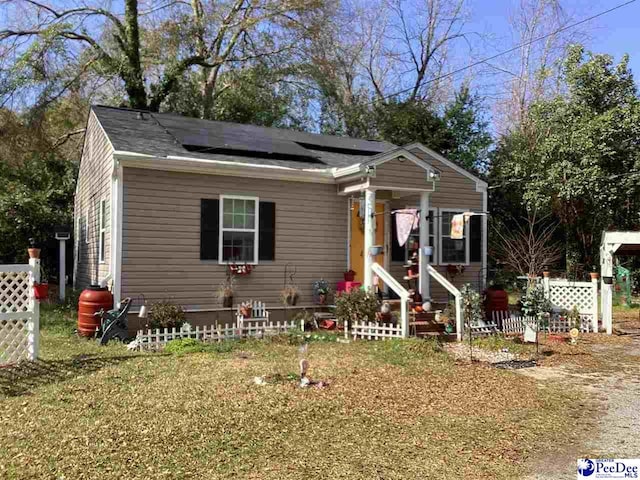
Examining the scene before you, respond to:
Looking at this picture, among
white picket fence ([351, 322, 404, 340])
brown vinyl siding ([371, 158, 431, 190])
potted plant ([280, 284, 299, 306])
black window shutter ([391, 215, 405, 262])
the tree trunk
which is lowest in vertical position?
white picket fence ([351, 322, 404, 340])

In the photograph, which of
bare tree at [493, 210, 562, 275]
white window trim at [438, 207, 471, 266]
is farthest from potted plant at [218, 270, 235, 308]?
bare tree at [493, 210, 562, 275]

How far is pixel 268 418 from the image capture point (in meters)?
5.10

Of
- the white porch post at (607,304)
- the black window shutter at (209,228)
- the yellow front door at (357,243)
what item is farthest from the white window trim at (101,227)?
the white porch post at (607,304)

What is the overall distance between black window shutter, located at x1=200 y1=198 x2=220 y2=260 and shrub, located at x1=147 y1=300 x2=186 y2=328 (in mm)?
1265

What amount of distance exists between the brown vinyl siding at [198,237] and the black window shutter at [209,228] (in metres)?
0.09

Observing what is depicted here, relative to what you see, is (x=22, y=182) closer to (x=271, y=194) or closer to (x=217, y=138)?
(x=217, y=138)

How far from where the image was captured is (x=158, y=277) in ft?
31.9

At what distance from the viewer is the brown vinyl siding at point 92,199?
1101cm

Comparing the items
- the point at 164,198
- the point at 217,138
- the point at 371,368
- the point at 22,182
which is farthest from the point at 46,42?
the point at 371,368

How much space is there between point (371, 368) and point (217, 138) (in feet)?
21.1

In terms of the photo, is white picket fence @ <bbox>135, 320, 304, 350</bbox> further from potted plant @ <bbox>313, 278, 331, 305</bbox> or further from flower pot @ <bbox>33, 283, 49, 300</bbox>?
flower pot @ <bbox>33, 283, 49, 300</bbox>

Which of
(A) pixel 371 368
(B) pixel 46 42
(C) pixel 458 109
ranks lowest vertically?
(A) pixel 371 368

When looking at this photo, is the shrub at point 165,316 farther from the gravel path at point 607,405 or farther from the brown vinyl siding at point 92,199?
the gravel path at point 607,405

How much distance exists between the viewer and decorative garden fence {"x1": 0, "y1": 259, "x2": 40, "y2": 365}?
694 centimetres
